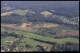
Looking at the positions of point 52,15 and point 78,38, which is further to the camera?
point 52,15

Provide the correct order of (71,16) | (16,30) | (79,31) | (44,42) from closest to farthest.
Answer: (44,42) → (79,31) → (16,30) → (71,16)

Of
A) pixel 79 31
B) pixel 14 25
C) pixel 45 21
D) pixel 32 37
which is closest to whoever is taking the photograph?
pixel 32 37

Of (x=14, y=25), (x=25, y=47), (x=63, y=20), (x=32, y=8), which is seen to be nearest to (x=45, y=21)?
(x=63, y=20)

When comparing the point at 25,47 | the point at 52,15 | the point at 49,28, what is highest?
the point at 52,15

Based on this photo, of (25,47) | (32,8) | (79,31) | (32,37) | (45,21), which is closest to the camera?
(25,47)

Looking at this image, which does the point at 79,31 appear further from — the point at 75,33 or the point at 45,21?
the point at 45,21

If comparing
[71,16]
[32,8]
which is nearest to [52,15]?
[71,16]

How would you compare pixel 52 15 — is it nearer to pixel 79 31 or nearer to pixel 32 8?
pixel 32 8

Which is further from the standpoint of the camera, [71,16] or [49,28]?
[71,16]

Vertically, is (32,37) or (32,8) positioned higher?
(32,8)
